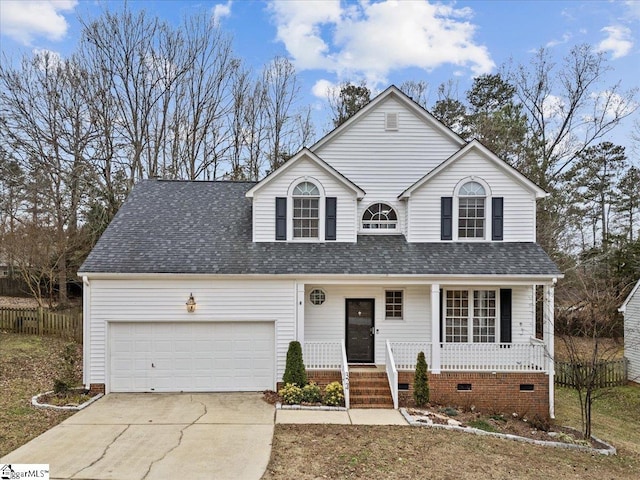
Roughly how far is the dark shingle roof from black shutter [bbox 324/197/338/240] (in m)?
0.30

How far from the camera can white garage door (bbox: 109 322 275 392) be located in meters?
11.6

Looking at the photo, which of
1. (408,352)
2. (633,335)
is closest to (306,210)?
(408,352)

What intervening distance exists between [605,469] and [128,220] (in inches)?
562

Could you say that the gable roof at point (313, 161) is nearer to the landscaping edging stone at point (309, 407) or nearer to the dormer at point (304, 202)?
the dormer at point (304, 202)

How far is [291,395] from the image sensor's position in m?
10.6

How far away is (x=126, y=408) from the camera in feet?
33.5

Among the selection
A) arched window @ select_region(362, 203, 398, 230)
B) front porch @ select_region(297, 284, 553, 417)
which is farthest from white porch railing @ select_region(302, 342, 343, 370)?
arched window @ select_region(362, 203, 398, 230)

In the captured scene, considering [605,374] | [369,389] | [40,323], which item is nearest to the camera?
[369,389]

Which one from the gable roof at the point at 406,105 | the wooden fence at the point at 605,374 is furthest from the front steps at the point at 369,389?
the wooden fence at the point at 605,374

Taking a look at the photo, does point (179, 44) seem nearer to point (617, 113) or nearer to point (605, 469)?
point (617, 113)

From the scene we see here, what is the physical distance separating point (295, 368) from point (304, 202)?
5.15m

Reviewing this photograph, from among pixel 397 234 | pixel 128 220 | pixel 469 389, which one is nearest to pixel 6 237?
pixel 128 220

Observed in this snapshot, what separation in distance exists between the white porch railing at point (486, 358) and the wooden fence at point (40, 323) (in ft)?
48.2

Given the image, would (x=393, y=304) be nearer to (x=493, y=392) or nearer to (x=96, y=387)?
(x=493, y=392)
